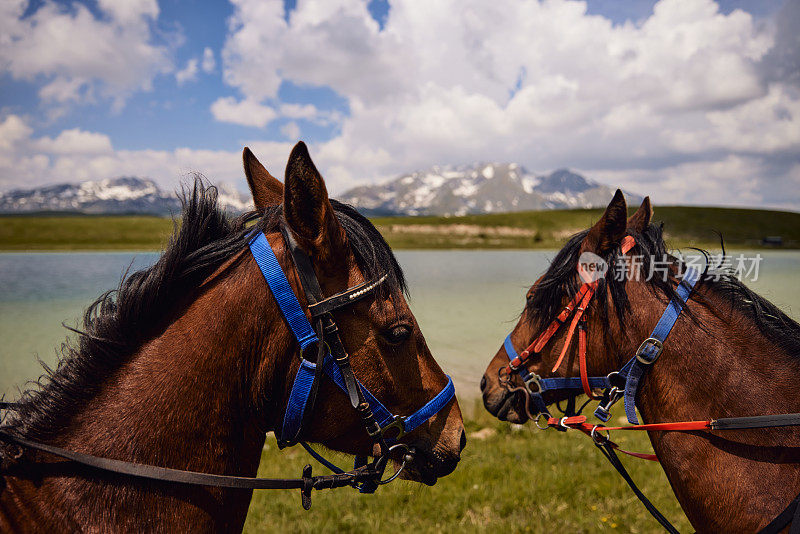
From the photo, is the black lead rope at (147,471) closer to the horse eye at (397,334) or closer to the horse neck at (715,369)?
the horse eye at (397,334)

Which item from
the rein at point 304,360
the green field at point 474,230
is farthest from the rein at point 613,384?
the green field at point 474,230

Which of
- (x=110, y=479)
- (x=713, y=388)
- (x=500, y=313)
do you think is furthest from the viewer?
(x=500, y=313)

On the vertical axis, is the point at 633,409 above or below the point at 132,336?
below

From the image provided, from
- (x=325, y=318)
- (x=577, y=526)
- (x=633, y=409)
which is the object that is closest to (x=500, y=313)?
(x=577, y=526)

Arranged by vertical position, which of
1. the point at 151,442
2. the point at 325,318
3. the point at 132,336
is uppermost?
the point at 325,318

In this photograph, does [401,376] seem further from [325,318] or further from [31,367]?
[31,367]

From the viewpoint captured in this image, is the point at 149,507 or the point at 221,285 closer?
the point at 149,507

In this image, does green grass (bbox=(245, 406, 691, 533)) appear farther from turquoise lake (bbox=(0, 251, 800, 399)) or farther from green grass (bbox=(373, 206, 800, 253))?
green grass (bbox=(373, 206, 800, 253))

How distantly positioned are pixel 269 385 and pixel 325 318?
1.28ft

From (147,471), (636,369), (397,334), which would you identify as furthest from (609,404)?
(147,471)

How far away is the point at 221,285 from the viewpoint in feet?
6.88

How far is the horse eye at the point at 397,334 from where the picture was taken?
2.23 meters

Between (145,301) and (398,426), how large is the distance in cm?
130

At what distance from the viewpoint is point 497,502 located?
6051 mm
